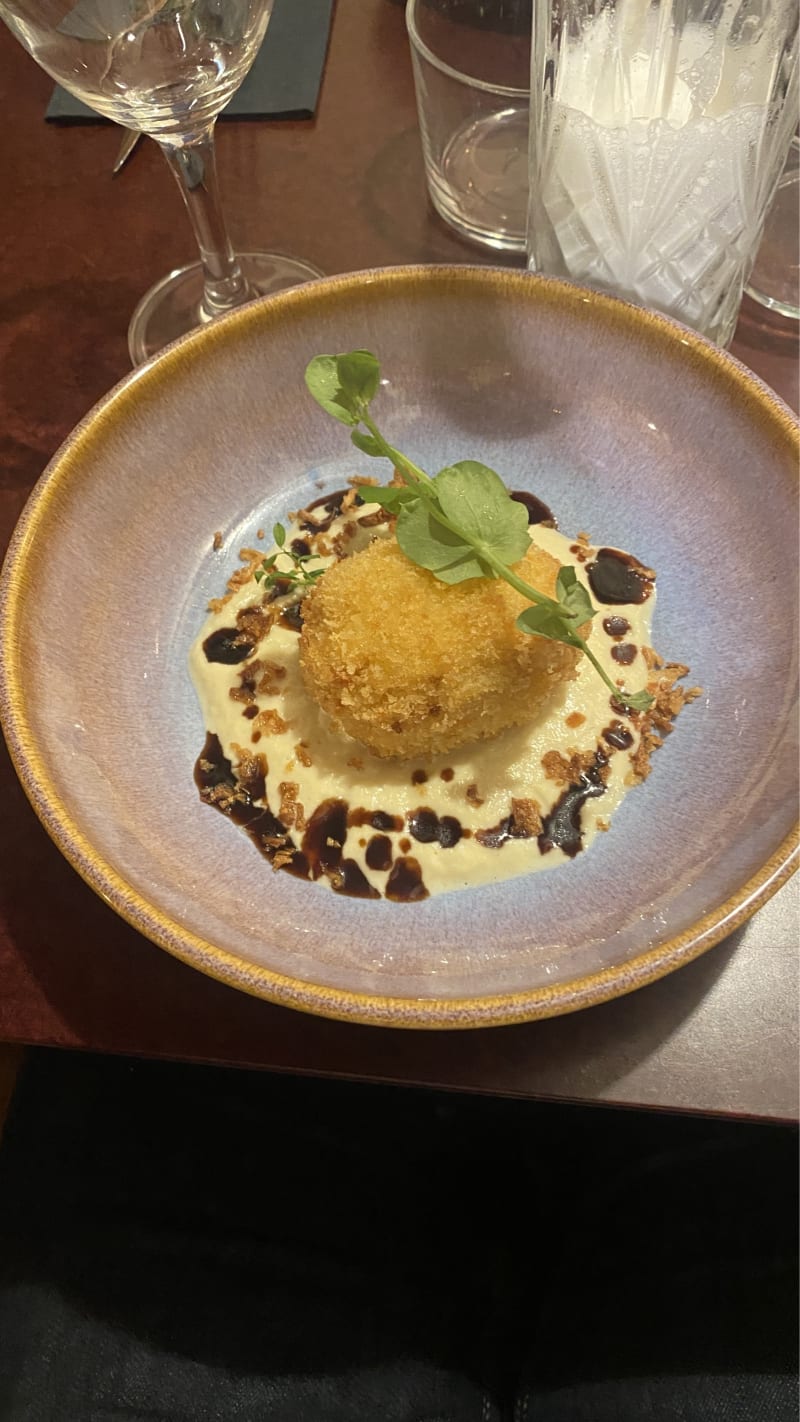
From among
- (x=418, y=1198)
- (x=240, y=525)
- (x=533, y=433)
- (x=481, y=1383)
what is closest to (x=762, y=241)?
(x=533, y=433)

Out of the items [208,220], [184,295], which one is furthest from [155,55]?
[184,295]

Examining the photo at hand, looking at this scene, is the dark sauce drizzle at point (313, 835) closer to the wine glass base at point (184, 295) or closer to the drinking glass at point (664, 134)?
the wine glass base at point (184, 295)

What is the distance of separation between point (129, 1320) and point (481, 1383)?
0.37 m

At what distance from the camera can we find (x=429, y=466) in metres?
1.11

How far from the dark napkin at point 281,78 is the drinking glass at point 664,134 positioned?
19.7 inches

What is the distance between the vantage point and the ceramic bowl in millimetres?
738

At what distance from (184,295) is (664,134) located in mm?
608

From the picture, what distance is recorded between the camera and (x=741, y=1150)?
1.07 m

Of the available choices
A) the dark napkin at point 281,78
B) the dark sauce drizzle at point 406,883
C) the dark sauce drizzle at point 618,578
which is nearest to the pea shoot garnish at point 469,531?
the dark sauce drizzle at point 618,578

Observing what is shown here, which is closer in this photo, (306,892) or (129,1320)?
(306,892)

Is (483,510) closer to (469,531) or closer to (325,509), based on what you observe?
(469,531)

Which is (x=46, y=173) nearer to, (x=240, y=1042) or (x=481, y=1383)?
(x=240, y=1042)

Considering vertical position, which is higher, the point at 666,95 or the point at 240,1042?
the point at 666,95

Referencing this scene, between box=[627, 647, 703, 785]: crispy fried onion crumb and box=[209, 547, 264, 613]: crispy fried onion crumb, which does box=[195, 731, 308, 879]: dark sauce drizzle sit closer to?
box=[209, 547, 264, 613]: crispy fried onion crumb
